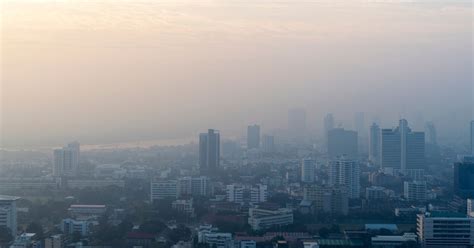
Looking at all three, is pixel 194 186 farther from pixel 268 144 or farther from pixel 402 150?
pixel 268 144

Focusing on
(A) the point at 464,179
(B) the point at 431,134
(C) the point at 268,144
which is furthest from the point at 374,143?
(A) the point at 464,179

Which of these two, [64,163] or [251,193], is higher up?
[64,163]

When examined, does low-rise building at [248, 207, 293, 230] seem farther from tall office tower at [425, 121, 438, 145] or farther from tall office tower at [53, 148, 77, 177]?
tall office tower at [425, 121, 438, 145]

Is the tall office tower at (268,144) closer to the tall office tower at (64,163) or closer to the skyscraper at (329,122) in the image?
the skyscraper at (329,122)

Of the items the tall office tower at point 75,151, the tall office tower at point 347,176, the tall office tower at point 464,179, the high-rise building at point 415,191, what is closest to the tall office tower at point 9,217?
the tall office tower at point 347,176

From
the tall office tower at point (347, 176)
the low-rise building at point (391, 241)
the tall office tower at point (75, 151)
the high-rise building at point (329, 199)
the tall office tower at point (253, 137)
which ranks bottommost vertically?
the low-rise building at point (391, 241)

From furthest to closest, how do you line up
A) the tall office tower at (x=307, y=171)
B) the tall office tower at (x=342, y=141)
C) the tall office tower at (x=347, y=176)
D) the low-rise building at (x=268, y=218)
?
the tall office tower at (x=342, y=141) → the tall office tower at (x=307, y=171) → the tall office tower at (x=347, y=176) → the low-rise building at (x=268, y=218)

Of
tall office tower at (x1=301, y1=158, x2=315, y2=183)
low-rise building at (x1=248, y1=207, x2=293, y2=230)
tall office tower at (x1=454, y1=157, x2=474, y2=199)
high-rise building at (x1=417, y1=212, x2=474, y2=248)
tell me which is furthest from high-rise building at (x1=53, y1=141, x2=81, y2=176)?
high-rise building at (x1=417, y1=212, x2=474, y2=248)

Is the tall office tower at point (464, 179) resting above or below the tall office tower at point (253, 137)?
below
